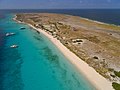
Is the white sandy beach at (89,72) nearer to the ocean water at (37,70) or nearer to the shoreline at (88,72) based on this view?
the shoreline at (88,72)

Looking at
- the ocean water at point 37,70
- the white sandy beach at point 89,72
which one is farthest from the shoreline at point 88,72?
the ocean water at point 37,70

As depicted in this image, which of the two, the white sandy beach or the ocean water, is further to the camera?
the ocean water

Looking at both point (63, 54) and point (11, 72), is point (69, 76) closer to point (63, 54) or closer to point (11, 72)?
point (11, 72)

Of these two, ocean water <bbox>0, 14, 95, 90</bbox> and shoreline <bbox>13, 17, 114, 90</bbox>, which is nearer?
shoreline <bbox>13, 17, 114, 90</bbox>

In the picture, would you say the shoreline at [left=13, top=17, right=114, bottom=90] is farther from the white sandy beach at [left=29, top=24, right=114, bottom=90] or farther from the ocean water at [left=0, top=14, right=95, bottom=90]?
the ocean water at [left=0, top=14, right=95, bottom=90]

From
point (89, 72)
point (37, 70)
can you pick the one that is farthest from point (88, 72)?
point (37, 70)

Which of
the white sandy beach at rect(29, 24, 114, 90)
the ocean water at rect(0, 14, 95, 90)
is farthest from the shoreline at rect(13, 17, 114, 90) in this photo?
the ocean water at rect(0, 14, 95, 90)

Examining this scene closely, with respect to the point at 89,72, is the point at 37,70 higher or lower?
lower

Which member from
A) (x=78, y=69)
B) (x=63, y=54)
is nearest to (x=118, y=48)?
(x=63, y=54)

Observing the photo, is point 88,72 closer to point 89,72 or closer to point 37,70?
point 89,72

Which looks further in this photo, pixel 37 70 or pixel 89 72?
pixel 37 70
